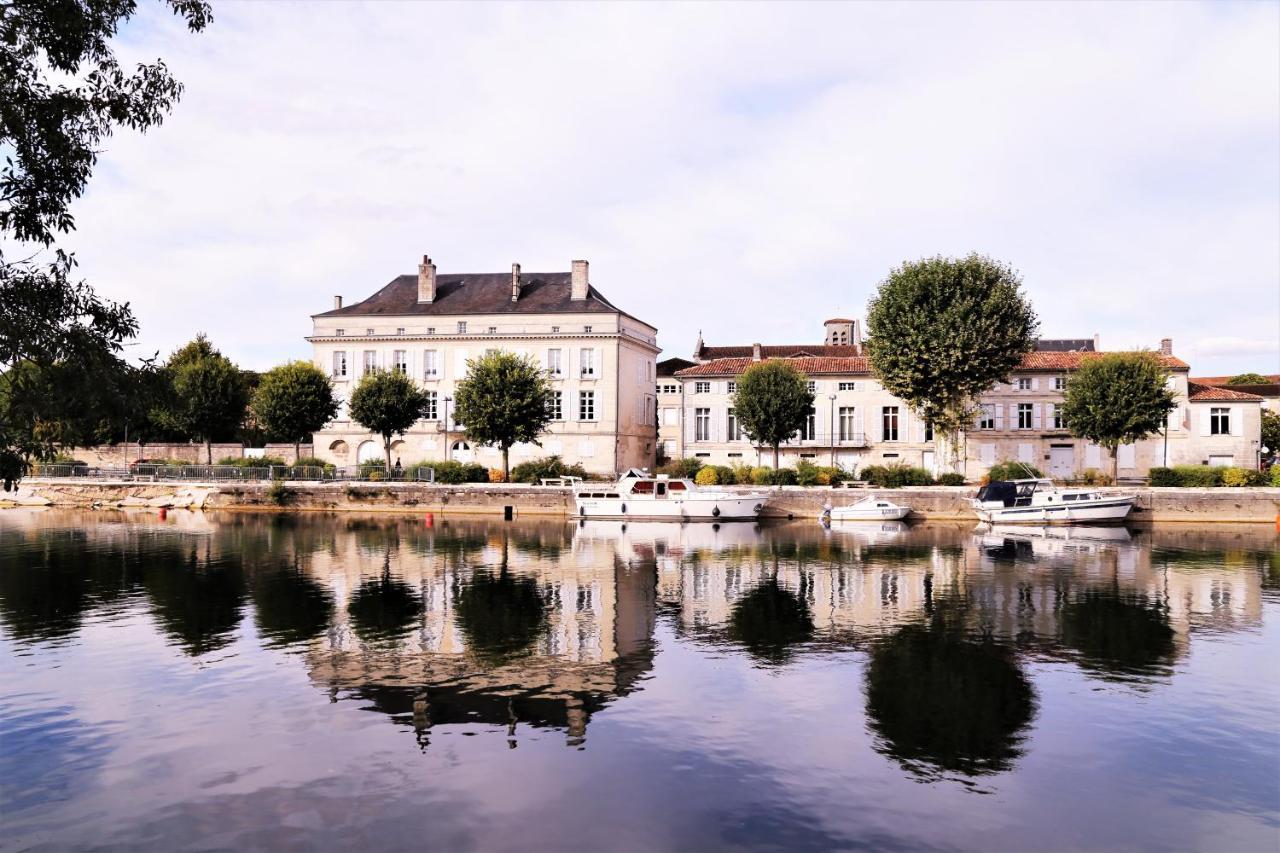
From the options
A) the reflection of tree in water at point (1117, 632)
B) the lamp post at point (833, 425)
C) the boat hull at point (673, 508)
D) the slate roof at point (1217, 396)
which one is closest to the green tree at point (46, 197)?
the reflection of tree in water at point (1117, 632)

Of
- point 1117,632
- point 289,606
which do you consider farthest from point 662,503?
point 1117,632

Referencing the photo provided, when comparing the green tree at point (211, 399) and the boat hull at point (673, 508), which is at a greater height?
the green tree at point (211, 399)

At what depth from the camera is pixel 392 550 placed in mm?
37406

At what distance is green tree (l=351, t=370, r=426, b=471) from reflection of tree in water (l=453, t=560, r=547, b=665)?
31.1 m

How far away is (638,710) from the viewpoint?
15.4 metres

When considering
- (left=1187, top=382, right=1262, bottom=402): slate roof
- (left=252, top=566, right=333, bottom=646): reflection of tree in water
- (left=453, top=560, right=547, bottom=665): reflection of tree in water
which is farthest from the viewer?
(left=1187, top=382, right=1262, bottom=402): slate roof

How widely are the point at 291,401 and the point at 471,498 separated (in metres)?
15.2

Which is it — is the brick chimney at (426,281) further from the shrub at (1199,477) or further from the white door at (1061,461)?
the shrub at (1199,477)

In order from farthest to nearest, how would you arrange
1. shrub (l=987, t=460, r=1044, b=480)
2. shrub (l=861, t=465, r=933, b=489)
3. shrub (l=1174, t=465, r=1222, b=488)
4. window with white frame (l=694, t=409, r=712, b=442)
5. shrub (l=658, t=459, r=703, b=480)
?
window with white frame (l=694, t=409, r=712, b=442)
shrub (l=658, t=459, r=703, b=480)
shrub (l=987, t=460, r=1044, b=480)
shrub (l=861, t=465, r=933, b=489)
shrub (l=1174, t=465, r=1222, b=488)

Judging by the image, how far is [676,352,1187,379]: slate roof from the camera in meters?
63.6

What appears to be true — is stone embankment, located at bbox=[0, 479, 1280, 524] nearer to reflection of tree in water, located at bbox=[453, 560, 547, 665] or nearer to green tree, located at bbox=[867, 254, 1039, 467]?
green tree, located at bbox=[867, 254, 1039, 467]

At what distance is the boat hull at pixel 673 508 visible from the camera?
51531 millimetres

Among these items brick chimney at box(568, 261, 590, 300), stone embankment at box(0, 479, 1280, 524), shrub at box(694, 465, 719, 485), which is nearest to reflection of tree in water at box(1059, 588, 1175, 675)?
stone embankment at box(0, 479, 1280, 524)

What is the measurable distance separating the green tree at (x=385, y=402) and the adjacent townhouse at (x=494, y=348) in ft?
11.6
